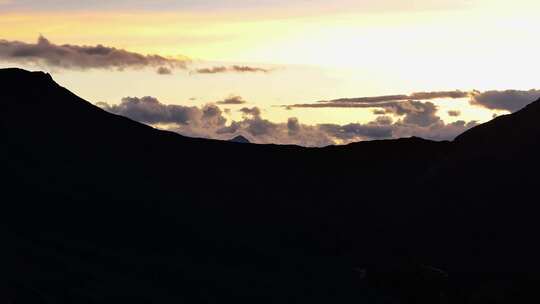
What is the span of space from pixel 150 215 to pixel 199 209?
1007 centimetres

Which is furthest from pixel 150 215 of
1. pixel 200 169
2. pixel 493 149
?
pixel 493 149

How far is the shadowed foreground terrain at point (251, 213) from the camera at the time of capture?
279ft

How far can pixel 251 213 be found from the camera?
120 metres

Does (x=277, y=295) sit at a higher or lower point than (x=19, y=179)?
lower

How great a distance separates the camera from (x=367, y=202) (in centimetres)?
12706

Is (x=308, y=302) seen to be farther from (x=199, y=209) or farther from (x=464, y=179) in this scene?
(x=464, y=179)

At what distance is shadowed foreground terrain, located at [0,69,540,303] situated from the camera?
85.2 meters

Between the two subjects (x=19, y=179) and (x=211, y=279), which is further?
(x=19, y=179)

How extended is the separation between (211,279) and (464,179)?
48.6 metres

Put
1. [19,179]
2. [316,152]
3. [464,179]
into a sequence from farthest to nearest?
[316,152] → [464,179] → [19,179]

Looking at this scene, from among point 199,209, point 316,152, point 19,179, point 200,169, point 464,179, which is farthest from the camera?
point 316,152

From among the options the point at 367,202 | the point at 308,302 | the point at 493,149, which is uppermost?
the point at 493,149

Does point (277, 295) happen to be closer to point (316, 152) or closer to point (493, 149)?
point (493, 149)

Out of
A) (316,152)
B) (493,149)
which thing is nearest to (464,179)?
(493,149)
